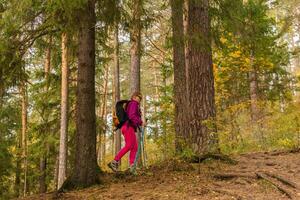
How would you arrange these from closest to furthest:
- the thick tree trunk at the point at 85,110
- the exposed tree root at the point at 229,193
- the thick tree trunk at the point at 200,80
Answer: the exposed tree root at the point at 229,193 → the thick tree trunk at the point at 85,110 → the thick tree trunk at the point at 200,80

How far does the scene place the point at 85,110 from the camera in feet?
22.0

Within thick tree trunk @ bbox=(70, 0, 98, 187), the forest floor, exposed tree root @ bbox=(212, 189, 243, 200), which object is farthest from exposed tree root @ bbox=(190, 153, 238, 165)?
thick tree trunk @ bbox=(70, 0, 98, 187)

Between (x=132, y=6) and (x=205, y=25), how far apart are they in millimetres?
1893

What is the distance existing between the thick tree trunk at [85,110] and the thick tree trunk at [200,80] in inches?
82.6

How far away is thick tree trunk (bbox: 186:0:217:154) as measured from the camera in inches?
305

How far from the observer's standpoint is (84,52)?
6.90 m

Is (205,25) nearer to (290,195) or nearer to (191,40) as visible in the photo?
(191,40)

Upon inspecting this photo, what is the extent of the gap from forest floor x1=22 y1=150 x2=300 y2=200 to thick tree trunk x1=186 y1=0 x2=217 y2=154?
0.68 metres

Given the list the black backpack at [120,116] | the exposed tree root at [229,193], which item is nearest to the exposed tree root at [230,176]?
the exposed tree root at [229,193]

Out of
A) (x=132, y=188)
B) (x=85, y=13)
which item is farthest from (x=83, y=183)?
(x=85, y=13)

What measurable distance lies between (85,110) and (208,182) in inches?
99.6

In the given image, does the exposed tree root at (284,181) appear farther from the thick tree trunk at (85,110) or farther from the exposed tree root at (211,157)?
the thick tree trunk at (85,110)

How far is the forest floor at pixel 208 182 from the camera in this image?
5.34m

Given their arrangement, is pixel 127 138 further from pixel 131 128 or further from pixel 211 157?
pixel 211 157
